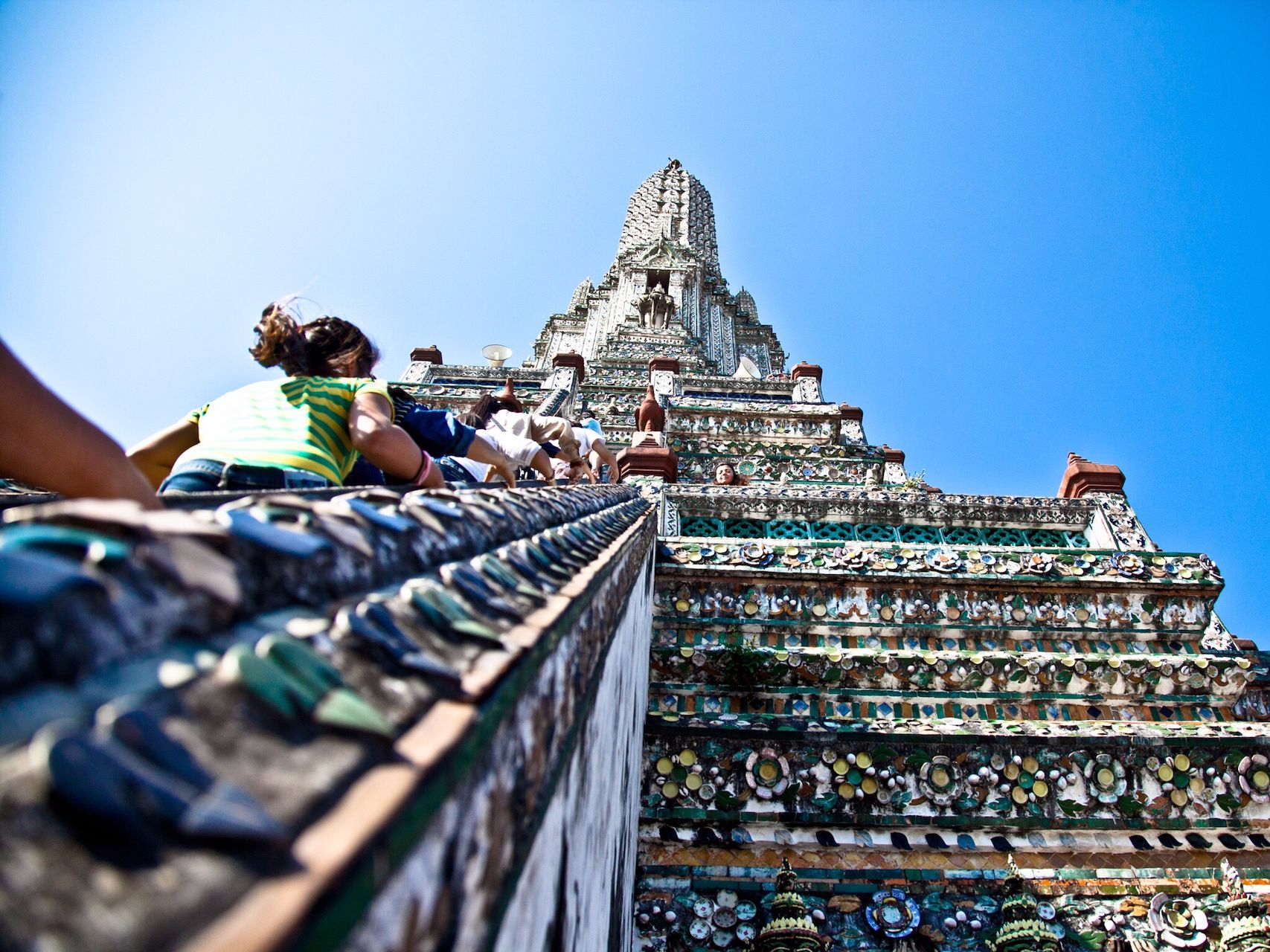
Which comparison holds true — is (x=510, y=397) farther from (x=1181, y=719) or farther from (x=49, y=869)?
(x=49, y=869)

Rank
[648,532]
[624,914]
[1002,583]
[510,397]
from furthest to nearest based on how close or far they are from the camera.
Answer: [510,397]
[1002,583]
[648,532]
[624,914]

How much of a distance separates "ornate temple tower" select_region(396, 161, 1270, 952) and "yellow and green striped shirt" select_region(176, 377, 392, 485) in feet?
6.31

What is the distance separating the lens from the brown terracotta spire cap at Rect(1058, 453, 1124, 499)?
566 centimetres

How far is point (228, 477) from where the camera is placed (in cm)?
194

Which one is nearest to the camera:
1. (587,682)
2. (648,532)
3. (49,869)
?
(49,869)

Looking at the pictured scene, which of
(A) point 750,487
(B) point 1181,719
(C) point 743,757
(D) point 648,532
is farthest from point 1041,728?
(A) point 750,487

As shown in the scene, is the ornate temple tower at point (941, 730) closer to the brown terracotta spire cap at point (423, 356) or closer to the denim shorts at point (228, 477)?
the denim shorts at point (228, 477)

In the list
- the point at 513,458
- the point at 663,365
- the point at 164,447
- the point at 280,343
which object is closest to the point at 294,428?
the point at 280,343

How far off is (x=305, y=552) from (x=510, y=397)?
320 inches

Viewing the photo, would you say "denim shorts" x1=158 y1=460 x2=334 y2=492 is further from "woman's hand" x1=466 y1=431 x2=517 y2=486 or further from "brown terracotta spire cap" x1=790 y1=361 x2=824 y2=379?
"brown terracotta spire cap" x1=790 y1=361 x2=824 y2=379

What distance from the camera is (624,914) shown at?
2.40 meters

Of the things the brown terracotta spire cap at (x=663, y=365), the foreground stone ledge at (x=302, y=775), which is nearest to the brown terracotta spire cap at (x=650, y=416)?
the brown terracotta spire cap at (x=663, y=365)

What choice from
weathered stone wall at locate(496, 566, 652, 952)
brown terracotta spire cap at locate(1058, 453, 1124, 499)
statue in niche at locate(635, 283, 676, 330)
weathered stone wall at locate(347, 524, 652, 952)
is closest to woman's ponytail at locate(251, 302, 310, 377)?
weathered stone wall at locate(347, 524, 652, 952)

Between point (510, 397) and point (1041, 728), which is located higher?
point (510, 397)
